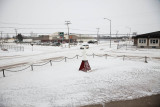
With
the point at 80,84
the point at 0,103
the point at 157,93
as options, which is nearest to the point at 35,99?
the point at 0,103

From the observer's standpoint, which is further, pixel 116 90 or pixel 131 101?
pixel 116 90

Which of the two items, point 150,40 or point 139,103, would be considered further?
point 150,40

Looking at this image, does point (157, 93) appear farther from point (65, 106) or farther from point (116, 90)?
point (65, 106)

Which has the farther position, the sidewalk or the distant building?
the distant building

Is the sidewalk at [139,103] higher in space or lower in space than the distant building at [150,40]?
lower

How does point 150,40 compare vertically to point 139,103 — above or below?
above

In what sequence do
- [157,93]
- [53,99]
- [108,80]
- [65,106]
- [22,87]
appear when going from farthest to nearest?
[108,80] → [22,87] → [157,93] → [53,99] → [65,106]

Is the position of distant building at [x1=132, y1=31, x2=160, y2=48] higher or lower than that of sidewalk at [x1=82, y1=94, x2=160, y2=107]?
higher

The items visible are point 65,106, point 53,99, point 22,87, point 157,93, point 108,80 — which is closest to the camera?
point 65,106

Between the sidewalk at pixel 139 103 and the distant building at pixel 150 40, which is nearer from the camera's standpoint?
the sidewalk at pixel 139 103

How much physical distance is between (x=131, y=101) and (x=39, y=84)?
5925mm

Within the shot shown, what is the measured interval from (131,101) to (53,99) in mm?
4052

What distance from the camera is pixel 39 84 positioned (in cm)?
738

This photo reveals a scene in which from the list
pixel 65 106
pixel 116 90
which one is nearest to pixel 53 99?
pixel 65 106
